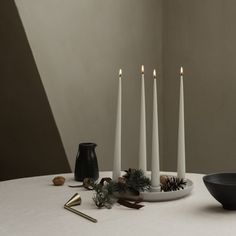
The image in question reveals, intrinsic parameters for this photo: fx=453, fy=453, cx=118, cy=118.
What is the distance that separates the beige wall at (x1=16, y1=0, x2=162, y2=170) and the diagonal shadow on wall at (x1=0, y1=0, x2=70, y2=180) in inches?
2.1

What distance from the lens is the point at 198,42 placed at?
9.04 feet

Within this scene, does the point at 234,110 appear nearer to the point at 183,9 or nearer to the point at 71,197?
the point at 183,9

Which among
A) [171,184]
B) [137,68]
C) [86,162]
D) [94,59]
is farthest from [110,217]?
[137,68]

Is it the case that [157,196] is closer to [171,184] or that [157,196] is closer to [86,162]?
[171,184]

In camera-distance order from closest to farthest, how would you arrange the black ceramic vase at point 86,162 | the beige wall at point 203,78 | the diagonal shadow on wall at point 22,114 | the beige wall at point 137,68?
the black ceramic vase at point 86,162 < the diagonal shadow on wall at point 22,114 < the beige wall at point 137,68 < the beige wall at point 203,78

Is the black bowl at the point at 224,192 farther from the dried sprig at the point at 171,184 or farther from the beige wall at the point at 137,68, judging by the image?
the beige wall at the point at 137,68

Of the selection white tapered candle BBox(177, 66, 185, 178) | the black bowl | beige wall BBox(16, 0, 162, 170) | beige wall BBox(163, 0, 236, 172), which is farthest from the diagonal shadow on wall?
the black bowl

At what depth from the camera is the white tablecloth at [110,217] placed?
1.02 meters

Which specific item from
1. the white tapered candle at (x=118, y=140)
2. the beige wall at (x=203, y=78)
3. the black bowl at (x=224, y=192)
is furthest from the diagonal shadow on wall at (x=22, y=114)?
the black bowl at (x=224, y=192)

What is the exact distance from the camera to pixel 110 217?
1.12 meters

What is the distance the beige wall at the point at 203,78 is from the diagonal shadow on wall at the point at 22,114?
0.81 metres

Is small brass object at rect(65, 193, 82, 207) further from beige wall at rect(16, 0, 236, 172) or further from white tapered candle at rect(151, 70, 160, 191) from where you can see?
beige wall at rect(16, 0, 236, 172)

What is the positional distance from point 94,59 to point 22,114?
1.67 ft

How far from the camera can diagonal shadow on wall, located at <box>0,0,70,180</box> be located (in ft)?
7.00
